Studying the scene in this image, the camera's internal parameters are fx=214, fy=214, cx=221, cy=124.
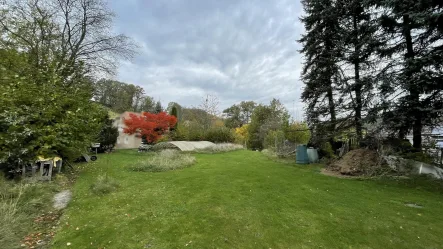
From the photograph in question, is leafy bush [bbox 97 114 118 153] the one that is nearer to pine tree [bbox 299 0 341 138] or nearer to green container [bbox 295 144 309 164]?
green container [bbox 295 144 309 164]

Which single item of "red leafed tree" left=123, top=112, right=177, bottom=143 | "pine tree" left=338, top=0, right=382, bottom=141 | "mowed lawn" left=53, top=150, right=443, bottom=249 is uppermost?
"pine tree" left=338, top=0, right=382, bottom=141

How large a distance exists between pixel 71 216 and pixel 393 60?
1111cm

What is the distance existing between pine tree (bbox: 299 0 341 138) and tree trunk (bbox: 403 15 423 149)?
2.79 m

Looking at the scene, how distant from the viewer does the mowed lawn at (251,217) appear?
3.21m

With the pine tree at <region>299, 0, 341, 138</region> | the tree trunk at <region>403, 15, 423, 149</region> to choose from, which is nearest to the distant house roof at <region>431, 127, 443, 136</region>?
the tree trunk at <region>403, 15, 423, 149</region>

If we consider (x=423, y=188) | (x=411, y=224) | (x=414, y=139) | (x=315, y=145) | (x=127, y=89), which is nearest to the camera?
(x=411, y=224)

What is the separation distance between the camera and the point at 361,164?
8.30 metres

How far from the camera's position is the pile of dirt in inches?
313

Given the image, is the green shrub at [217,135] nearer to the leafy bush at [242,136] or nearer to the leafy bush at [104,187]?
the leafy bush at [242,136]

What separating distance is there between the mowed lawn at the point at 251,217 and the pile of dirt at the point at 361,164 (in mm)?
1505

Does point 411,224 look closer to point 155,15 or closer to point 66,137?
point 66,137

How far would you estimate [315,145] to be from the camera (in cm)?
1210

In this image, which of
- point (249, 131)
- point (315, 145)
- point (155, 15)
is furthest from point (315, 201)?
point (249, 131)

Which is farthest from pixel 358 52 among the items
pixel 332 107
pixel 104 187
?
pixel 104 187
